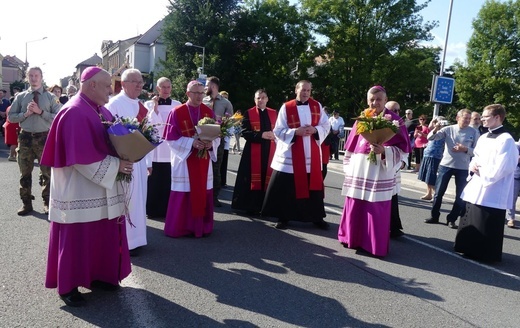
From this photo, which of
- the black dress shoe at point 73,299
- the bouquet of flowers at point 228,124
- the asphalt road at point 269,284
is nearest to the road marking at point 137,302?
the asphalt road at point 269,284

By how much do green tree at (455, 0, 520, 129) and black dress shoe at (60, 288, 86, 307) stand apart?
138 feet

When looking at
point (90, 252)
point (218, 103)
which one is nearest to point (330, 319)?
point (90, 252)

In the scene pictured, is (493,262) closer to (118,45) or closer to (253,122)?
(253,122)

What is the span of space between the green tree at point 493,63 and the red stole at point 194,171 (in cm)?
3950

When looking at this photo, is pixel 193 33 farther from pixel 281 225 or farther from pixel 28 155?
pixel 281 225

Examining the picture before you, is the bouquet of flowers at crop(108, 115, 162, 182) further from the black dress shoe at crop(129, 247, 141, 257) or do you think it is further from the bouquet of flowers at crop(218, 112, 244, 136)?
the bouquet of flowers at crop(218, 112, 244, 136)

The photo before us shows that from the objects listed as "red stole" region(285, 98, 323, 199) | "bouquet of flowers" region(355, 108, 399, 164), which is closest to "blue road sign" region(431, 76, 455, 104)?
"red stole" region(285, 98, 323, 199)

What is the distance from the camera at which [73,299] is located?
3.90 meters

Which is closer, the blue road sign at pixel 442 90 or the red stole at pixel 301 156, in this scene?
the red stole at pixel 301 156

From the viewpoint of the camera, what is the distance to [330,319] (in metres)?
3.92

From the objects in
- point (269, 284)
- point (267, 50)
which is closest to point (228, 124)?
point (269, 284)

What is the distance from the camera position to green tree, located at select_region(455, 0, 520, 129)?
1545 inches

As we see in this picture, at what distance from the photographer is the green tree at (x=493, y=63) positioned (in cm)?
3925

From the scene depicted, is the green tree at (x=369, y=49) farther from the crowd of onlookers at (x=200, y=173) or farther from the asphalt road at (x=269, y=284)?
the asphalt road at (x=269, y=284)
